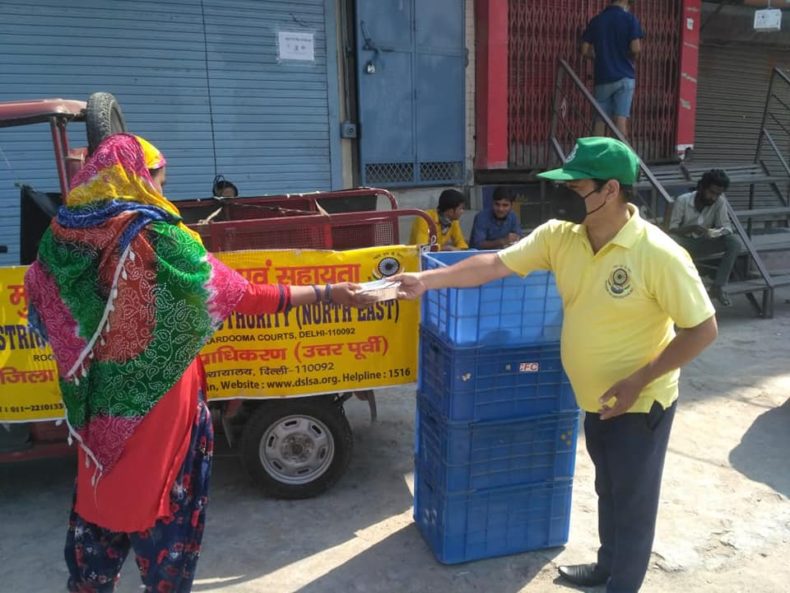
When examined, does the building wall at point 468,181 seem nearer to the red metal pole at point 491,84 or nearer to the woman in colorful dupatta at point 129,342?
the red metal pole at point 491,84

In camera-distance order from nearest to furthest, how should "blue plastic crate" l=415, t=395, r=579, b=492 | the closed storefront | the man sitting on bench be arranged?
1. "blue plastic crate" l=415, t=395, r=579, b=492
2. the man sitting on bench
3. the closed storefront

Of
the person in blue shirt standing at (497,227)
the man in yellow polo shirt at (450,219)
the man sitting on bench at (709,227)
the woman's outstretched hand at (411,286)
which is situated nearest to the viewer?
the woman's outstretched hand at (411,286)

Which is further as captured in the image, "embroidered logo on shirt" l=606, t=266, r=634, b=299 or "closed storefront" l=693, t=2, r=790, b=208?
"closed storefront" l=693, t=2, r=790, b=208

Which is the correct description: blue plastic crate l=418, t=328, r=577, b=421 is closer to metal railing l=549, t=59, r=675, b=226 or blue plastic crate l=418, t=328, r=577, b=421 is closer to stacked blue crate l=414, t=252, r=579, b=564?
stacked blue crate l=414, t=252, r=579, b=564

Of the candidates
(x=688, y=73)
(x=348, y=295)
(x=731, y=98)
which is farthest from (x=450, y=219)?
(x=731, y=98)

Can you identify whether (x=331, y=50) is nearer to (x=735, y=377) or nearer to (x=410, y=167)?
(x=410, y=167)

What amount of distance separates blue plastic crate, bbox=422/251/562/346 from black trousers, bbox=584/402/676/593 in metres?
0.47

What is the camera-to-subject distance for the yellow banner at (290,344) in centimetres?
322

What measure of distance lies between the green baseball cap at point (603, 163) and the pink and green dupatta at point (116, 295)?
4.17 feet

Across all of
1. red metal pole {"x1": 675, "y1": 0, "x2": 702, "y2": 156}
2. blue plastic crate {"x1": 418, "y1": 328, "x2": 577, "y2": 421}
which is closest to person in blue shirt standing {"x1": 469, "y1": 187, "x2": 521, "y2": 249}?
blue plastic crate {"x1": 418, "y1": 328, "x2": 577, "y2": 421}

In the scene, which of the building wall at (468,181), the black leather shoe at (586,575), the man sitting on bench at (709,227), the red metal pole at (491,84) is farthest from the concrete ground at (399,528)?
the red metal pole at (491,84)

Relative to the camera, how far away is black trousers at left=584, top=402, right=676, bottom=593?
2.29m

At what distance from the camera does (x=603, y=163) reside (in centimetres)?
219

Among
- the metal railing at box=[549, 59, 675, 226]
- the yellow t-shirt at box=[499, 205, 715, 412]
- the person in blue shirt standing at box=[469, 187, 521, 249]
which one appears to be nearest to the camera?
the yellow t-shirt at box=[499, 205, 715, 412]
